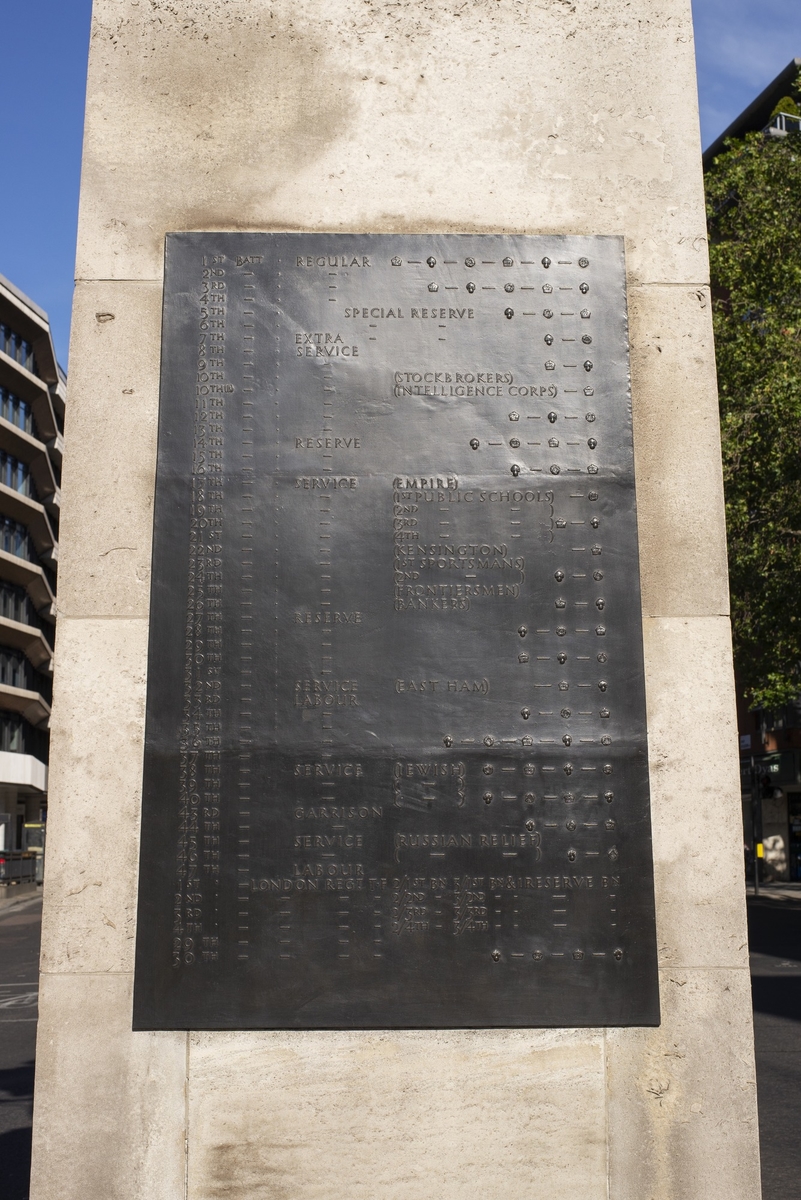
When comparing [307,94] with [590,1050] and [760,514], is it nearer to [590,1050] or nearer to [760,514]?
[590,1050]

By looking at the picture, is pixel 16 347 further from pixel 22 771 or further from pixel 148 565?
pixel 148 565

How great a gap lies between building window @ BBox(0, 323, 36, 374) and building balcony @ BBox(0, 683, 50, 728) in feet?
53.4

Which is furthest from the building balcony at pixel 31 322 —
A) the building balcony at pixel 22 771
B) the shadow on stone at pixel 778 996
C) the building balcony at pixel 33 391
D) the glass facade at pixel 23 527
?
the shadow on stone at pixel 778 996

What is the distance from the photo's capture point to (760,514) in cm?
2194

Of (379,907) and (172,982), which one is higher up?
(379,907)

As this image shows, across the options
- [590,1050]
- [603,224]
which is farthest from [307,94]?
[590,1050]

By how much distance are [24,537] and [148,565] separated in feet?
168

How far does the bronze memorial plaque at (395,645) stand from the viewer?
4.23m

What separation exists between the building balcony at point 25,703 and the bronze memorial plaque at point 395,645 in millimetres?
47556

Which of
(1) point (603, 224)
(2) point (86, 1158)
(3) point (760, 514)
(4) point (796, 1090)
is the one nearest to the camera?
(2) point (86, 1158)

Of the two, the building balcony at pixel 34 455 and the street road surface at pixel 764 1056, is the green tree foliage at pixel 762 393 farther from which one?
the building balcony at pixel 34 455

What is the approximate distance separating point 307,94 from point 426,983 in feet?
13.3

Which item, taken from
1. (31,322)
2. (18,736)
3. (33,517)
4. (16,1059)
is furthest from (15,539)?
(16,1059)

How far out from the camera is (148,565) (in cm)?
460
